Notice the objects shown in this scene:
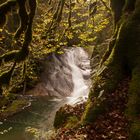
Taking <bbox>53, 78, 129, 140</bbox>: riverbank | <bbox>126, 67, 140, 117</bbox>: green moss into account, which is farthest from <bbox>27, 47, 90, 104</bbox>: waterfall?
<bbox>126, 67, 140, 117</bbox>: green moss

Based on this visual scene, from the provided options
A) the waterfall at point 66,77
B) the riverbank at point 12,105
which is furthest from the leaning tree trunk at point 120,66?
the waterfall at point 66,77

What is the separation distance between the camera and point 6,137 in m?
19.4

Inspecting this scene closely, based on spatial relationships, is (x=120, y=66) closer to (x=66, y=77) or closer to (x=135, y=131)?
(x=135, y=131)

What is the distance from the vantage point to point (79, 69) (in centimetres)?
3947

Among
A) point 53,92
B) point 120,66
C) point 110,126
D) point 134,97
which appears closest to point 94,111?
point 110,126

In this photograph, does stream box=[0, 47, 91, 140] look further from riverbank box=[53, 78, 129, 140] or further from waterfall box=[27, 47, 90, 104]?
riverbank box=[53, 78, 129, 140]

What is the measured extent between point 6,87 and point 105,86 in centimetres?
259

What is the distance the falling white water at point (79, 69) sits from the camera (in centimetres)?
3578

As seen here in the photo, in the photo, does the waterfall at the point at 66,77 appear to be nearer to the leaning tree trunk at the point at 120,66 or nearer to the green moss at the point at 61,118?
the green moss at the point at 61,118

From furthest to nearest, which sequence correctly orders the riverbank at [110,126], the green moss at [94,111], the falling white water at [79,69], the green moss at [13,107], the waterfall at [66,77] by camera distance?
the falling white water at [79,69]
the waterfall at [66,77]
the green moss at [13,107]
the green moss at [94,111]
the riverbank at [110,126]

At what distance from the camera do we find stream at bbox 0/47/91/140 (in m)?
21.2

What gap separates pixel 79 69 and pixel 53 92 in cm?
712

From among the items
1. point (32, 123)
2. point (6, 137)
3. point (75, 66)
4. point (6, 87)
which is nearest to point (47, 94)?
point (75, 66)

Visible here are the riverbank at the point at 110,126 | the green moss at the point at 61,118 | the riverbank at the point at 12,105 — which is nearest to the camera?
the riverbank at the point at 110,126
